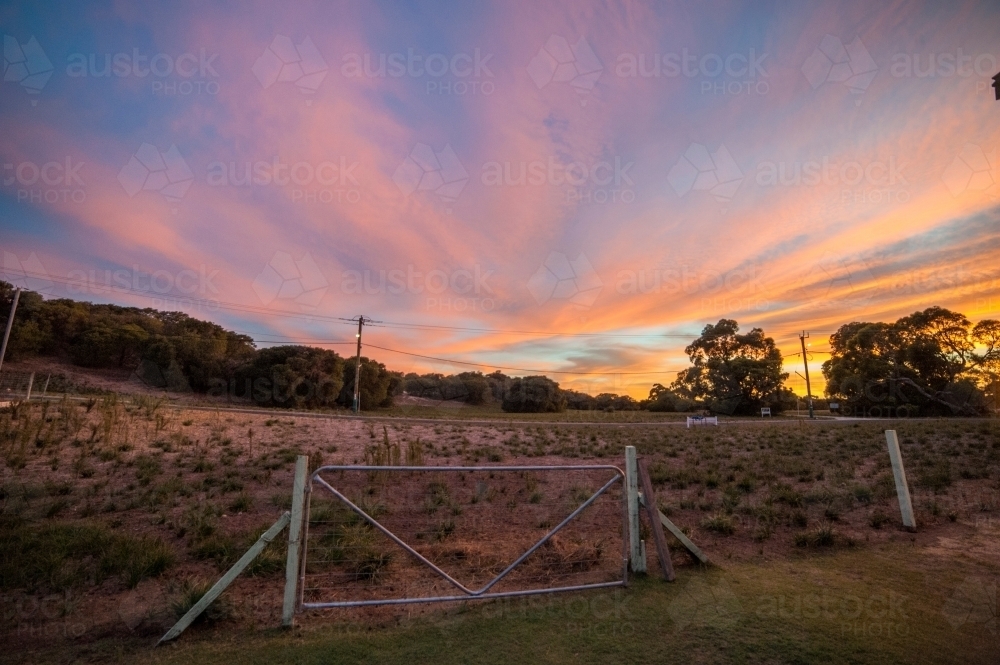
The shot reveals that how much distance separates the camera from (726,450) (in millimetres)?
17766

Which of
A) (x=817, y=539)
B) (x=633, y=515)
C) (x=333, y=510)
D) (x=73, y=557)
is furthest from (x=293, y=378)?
(x=817, y=539)

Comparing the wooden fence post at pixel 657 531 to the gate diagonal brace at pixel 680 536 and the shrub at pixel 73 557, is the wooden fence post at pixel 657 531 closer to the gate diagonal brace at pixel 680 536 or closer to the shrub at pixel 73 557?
the gate diagonal brace at pixel 680 536

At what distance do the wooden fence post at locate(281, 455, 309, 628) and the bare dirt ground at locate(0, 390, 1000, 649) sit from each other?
358 mm

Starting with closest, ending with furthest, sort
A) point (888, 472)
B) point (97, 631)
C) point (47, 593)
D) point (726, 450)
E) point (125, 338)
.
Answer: point (97, 631) → point (47, 593) → point (888, 472) → point (726, 450) → point (125, 338)

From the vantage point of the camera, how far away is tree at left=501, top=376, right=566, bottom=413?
69.1 metres

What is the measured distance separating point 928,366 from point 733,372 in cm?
2006

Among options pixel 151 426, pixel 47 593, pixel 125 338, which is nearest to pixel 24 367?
pixel 125 338

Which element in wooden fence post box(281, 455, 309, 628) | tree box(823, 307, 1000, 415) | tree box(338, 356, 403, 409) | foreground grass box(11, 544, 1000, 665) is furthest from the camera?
tree box(338, 356, 403, 409)

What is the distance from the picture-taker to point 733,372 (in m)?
61.4

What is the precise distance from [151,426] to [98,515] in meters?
9.94

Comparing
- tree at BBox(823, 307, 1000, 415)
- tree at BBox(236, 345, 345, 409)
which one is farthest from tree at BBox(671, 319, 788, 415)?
tree at BBox(236, 345, 345, 409)

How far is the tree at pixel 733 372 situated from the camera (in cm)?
6012

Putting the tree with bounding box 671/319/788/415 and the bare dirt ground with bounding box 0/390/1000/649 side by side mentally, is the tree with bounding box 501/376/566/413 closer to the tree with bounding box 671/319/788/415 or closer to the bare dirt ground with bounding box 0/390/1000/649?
the tree with bounding box 671/319/788/415

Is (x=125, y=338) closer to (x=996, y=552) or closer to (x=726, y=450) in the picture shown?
(x=726, y=450)
